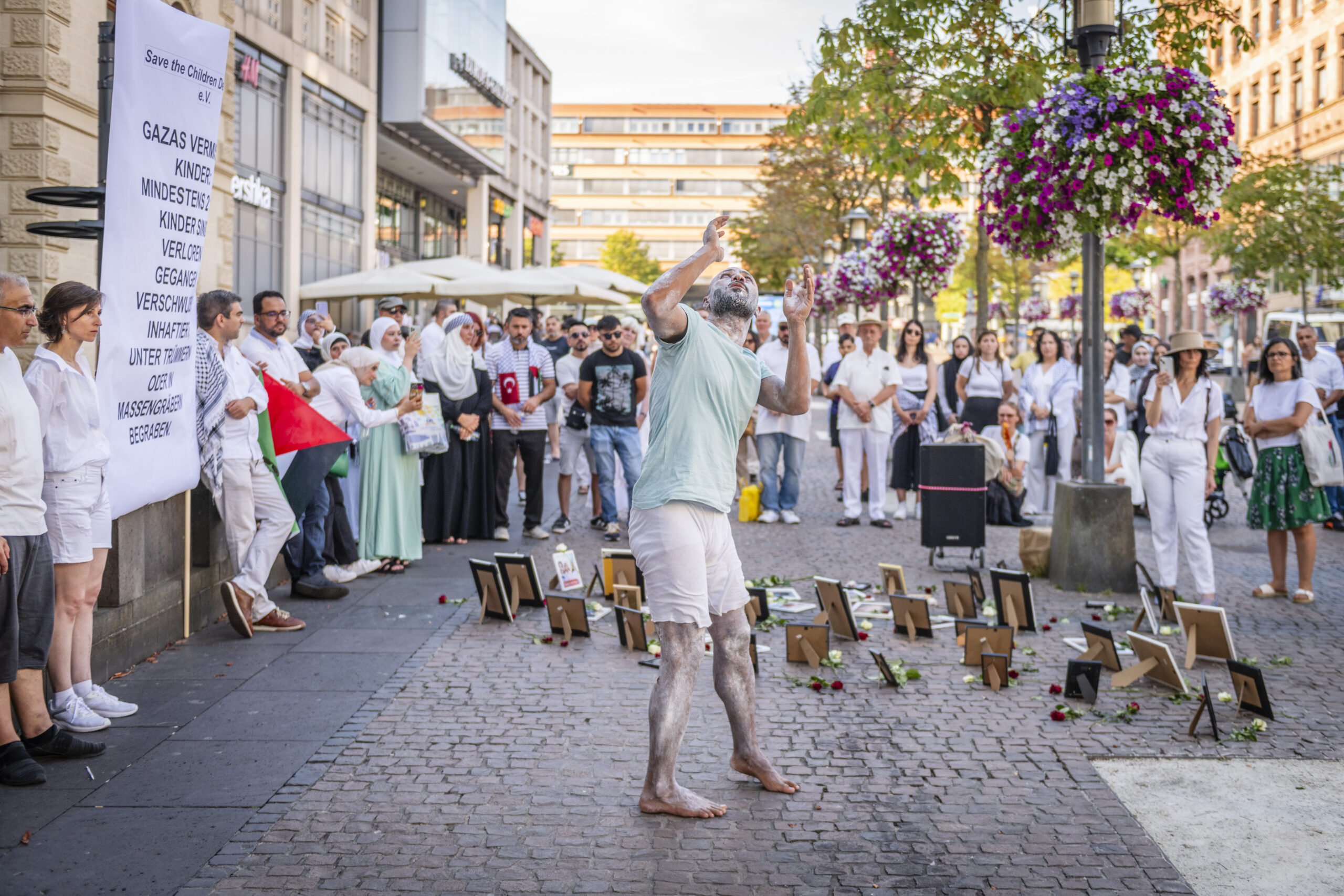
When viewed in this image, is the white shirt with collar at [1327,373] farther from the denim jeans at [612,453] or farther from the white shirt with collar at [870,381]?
the denim jeans at [612,453]

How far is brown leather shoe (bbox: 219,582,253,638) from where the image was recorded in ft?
24.1

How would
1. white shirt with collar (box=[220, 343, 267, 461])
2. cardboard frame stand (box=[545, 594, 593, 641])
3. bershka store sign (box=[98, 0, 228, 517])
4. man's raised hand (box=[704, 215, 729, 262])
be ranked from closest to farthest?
man's raised hand (box=[704, 215, 729, 262])
bershka store sign (box=[98, 0, 228, 517])
white shirt with collar (box=[220, 343, 267, 461])
cardboard frame stand (box=[545, 594, 593, 641])

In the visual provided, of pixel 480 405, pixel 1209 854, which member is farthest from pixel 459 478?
pixel 1209 854

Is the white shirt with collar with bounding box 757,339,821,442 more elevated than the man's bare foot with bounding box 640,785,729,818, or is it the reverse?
the white shirt with collar with bounding box 757,339,821,442

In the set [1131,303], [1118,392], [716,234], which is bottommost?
[1118,392]

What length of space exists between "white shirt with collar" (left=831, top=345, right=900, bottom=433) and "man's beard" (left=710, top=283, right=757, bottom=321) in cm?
767

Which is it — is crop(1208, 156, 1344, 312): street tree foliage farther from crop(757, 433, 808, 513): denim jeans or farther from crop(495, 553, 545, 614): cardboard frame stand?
crop(495, 553, 545, 614): cardboard frame stand

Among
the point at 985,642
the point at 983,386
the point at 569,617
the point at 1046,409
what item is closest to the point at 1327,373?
the point at 1046,409

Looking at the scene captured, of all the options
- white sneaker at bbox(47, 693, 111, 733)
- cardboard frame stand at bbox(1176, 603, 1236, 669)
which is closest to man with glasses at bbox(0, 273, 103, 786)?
white sneaker at bbox(47, 693, 111, 733)

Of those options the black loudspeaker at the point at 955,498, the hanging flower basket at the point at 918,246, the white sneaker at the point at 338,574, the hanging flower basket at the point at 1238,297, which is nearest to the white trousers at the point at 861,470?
the black loudspeaker at the point at 955,498

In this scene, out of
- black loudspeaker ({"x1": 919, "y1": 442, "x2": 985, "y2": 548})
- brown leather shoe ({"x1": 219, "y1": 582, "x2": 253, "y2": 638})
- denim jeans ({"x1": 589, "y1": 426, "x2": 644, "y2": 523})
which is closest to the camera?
brown leather shoe ({"x1": 219, "y1": 582, "x2": 253, "y2": 638})

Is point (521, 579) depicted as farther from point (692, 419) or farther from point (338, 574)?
point (692, 419)

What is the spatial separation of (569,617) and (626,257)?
8720cm

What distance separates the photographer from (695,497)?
455 cm
